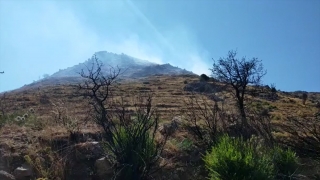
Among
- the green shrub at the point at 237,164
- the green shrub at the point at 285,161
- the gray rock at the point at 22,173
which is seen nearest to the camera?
the green shrub at the point at 237,164

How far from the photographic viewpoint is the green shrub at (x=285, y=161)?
7535 millimetres

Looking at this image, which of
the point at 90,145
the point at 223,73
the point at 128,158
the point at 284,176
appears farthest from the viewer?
the point at 223,73

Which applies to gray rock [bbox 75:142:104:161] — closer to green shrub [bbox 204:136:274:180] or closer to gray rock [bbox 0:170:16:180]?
gray rock [bbox 0:170:16:180]

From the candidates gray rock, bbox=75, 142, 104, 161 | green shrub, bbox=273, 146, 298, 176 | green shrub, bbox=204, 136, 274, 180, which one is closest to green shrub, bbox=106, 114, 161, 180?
gray rock, bbox=75, 142, 104, 161

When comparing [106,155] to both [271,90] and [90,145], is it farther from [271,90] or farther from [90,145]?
[271,90]

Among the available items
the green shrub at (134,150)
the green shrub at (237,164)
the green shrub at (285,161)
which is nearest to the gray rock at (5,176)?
the green shrub at (134,150)

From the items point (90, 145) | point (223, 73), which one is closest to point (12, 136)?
point (90, 145)

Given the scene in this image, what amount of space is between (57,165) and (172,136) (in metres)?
4.39

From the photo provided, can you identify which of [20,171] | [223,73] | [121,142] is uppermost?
[223,73]

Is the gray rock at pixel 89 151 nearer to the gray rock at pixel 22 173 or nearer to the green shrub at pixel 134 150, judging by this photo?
the green shrub at pixel 134 150

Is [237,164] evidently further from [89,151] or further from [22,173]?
[22,173]

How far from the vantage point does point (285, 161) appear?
25.0ft

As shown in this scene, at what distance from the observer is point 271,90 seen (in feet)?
163

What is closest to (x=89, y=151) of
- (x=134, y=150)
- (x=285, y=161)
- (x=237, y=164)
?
(x=134, y=150)
